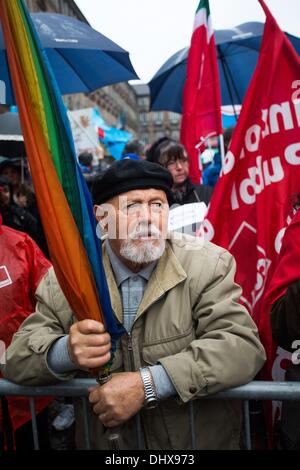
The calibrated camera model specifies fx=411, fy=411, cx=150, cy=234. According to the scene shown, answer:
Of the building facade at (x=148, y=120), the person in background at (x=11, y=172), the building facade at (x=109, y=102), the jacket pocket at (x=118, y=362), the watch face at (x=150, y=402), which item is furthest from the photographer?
the building facade at (x=148, y=120)

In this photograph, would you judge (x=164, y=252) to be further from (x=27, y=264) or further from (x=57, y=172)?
(x=27, y=264)

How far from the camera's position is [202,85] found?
322 centimetres

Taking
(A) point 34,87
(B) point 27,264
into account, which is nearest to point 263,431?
(B) point 27,264

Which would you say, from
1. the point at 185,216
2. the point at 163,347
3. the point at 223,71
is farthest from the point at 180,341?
the point at 223,71

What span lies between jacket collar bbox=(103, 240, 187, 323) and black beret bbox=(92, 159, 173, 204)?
1.05 feet

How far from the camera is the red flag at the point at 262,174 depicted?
6.82ft

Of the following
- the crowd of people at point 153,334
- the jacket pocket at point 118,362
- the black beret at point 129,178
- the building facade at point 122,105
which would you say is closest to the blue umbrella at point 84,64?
the black beret at point 129,178

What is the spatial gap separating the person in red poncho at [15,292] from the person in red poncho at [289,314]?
1210 millimetres

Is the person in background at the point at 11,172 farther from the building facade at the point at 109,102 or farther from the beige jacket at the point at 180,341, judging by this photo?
the building facade at the point at 109,102

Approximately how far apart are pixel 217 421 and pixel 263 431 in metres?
0.73

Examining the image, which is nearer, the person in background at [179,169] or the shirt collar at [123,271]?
the shirt collar at [123,271]

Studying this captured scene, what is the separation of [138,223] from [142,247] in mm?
117

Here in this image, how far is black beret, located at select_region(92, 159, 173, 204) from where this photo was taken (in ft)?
5.78

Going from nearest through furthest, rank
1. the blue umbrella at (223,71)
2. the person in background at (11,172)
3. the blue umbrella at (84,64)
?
1. the blue umbrella at (84,64)
2. the person in background at (11,172)
3. the blue umbrella at (223,71)
